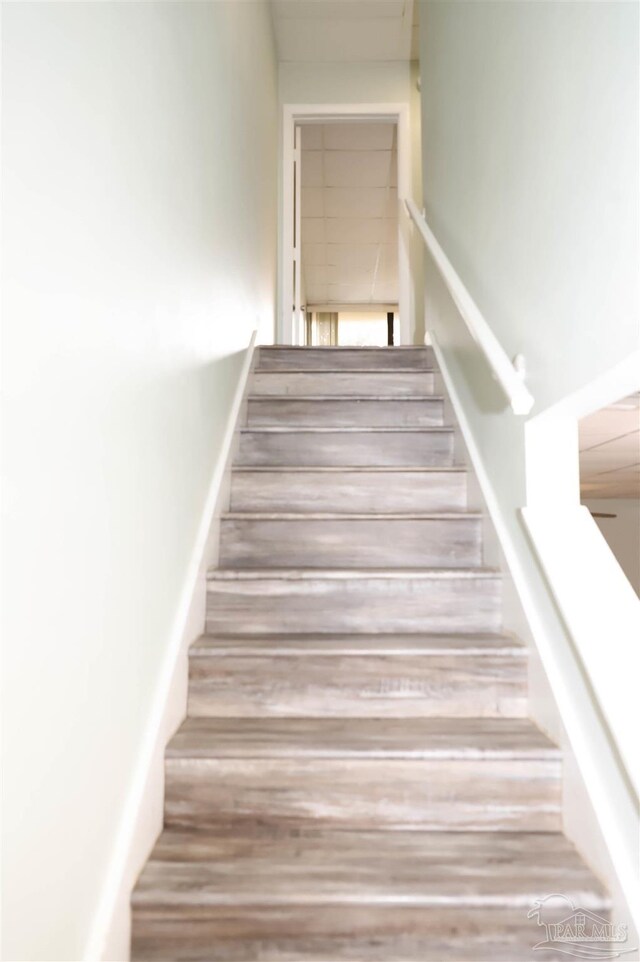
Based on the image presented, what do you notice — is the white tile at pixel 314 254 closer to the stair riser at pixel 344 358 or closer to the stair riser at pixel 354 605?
the stair riser at pixel 344 358

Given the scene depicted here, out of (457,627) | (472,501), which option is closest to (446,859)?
(457,627)

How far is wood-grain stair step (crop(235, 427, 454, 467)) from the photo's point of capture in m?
2.76

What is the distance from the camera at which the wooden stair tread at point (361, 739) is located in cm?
152

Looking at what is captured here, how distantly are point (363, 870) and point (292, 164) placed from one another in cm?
463

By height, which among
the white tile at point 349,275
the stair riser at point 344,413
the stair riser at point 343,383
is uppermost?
the white tile at point 349,275

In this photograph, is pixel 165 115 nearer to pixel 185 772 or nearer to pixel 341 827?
pixel 185 772

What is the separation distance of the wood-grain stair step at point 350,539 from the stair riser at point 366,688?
0.53 metres

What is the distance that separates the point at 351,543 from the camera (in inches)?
90.3

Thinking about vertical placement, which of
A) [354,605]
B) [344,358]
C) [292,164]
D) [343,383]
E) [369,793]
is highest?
[292,164]

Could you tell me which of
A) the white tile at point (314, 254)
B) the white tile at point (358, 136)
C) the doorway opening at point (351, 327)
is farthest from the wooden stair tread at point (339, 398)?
the doorway opening at point (351, 327)

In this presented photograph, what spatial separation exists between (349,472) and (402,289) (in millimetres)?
2689

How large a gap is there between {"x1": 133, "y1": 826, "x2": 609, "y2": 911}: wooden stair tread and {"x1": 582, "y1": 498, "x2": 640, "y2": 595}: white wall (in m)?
5.66

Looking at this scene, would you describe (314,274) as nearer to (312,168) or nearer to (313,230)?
(313,230)

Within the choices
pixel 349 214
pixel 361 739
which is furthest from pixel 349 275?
pixel 361 739
